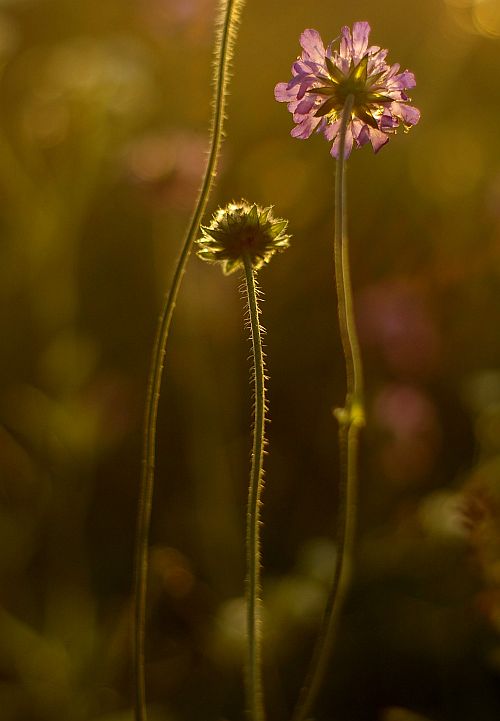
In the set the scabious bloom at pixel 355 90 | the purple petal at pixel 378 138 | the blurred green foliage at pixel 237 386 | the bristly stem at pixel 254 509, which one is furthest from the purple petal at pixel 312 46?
the blurred green foliage at pixel 237 386

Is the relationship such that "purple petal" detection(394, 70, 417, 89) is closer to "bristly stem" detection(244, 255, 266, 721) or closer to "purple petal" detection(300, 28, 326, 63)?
"purple petal" detection(300, 28, 326, 63)

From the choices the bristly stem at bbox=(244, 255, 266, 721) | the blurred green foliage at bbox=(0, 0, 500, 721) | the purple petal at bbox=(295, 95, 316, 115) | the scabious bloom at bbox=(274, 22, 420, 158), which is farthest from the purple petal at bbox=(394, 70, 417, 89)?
the blurred green foliage at bbox=(0, 0, 500, 721)

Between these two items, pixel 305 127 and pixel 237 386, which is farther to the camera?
pixel 237 386

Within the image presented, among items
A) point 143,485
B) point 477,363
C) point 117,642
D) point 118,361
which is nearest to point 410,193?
point 477,363

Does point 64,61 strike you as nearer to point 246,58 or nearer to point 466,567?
point 246,58

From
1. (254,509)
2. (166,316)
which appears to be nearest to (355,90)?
(166,316)

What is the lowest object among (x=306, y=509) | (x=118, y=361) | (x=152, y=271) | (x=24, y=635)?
(x=24, y=635)

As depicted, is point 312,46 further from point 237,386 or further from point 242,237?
point 237,386

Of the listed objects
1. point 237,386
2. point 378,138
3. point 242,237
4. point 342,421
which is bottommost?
point 342,421
